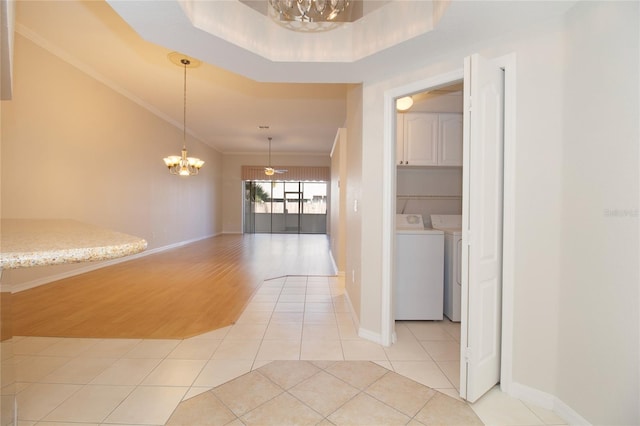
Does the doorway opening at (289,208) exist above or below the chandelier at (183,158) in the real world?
below

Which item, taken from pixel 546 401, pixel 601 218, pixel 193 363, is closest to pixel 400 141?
pixel 601 218

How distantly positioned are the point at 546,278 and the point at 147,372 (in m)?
2.64

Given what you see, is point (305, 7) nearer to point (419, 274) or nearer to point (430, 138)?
point (430, 138)

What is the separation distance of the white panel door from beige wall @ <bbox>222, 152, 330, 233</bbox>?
9374mm

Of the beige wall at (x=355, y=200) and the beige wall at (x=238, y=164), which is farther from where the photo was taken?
the beige wall at (x=238, y=164)

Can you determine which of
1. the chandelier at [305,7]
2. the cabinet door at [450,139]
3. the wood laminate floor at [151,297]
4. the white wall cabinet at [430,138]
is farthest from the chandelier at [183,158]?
the cabinet door at [450,139]

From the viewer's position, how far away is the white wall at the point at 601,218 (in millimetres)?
1319

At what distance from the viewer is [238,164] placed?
36.3 feet

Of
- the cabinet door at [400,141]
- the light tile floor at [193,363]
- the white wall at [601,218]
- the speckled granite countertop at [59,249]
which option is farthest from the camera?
the cabinet door at [400,141]

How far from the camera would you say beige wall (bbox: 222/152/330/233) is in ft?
36.2

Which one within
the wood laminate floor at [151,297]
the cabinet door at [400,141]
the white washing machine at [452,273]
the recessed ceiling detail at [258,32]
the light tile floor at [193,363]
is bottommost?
the light tile floor at [193,363]

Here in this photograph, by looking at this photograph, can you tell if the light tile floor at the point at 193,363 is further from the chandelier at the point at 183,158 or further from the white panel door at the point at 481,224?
the chandelier at the point at 183,158

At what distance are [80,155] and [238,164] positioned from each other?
21.9 ft

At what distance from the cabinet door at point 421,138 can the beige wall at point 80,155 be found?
327 centimetres
